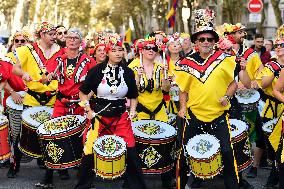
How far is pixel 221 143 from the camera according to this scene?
25.5 feet

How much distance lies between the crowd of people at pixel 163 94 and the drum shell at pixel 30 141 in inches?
5.3

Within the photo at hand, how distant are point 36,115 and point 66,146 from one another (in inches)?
36.9

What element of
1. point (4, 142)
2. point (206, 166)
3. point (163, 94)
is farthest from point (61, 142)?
point (206, 166)

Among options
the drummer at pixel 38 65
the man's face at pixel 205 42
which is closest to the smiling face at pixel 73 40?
the drummer at pixel 38 65

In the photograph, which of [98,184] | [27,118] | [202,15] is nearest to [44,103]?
[27,118]

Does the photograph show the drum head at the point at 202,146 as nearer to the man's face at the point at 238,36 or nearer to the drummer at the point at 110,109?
the drummer at the point at 110,109

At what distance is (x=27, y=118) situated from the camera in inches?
360

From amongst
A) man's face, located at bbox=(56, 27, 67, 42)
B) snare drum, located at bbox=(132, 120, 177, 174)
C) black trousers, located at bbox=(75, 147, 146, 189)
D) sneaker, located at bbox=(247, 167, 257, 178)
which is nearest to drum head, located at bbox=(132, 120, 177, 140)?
snare drum, located at bbox=(132, 120, 177, 174)

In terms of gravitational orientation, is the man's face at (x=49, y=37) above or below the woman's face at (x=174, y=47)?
above

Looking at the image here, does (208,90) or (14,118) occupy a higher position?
(208,90)

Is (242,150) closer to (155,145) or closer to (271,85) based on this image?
(155,145)

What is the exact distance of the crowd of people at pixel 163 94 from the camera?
777cm

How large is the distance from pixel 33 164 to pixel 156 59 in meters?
2.57

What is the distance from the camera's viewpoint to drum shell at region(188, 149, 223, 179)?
7.50 metres
